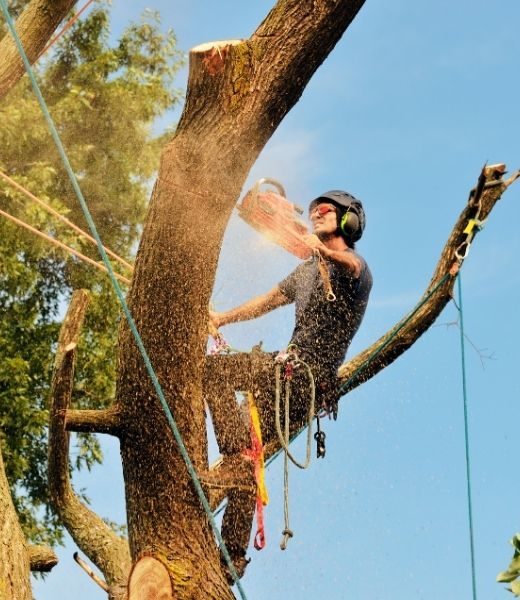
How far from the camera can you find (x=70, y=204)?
470 inches

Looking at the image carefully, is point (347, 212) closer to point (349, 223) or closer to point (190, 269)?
point (349, 223)

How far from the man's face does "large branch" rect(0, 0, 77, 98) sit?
2.13 meters

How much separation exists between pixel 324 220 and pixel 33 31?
88.1 inches

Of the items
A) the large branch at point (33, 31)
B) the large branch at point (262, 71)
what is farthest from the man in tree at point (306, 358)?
the large branch at point (33, 31)

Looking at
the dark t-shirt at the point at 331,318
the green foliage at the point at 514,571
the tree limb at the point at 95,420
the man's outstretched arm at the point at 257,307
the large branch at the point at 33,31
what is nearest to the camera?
the green foliage at the point at 514,571

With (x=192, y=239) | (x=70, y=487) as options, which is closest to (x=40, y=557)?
(x=70, y=487)

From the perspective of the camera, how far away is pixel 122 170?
40.3 ft

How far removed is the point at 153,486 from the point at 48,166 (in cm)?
772

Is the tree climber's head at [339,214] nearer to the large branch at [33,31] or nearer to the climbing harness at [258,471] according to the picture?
the climbing harness at [258,471]

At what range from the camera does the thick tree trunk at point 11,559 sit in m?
4.32

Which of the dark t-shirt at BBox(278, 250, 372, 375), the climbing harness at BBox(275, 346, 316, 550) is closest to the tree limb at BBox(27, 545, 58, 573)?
the climbing harness at BBox(275, 346, 316, 550)

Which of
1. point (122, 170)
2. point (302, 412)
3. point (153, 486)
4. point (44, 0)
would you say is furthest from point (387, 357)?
point (122, 170)

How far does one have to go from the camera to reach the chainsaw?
178 inches

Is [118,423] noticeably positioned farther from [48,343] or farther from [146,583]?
[48,343]
